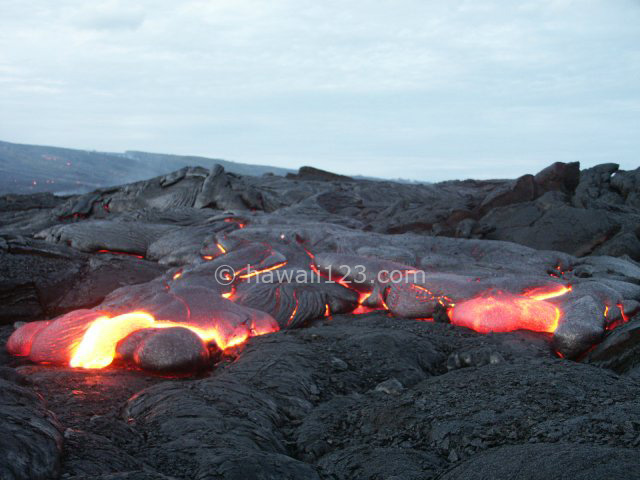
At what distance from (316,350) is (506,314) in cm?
227

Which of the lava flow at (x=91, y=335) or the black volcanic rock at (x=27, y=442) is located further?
the lava flow at (x=91, y=335)

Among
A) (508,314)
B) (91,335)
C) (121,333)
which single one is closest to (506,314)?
(508,314)

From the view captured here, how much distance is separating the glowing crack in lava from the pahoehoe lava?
2cm

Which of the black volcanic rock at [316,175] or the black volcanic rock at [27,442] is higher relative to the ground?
the black volcanic rock at [316,175]

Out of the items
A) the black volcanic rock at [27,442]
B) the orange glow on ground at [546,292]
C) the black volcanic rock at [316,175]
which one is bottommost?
the black volcanic rock at [27,442]

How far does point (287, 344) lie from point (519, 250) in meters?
4.67

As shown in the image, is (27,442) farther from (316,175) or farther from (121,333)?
(316,175)

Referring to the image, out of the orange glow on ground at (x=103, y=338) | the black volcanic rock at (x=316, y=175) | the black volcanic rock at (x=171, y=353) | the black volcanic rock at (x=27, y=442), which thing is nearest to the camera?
the black volcanic rock at (x=27, y=442)

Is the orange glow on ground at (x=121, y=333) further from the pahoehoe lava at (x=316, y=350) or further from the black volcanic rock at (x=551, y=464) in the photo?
the black volcanic rock at (x=551, y=464)

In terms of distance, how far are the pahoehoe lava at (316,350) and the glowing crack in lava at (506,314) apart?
24 millimetres

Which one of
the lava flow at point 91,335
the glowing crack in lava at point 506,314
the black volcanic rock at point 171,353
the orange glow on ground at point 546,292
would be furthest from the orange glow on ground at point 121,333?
the orange glow on ground at point 546,292

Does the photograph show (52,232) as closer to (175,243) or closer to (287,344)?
(175,243)

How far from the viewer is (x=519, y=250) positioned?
8.40m

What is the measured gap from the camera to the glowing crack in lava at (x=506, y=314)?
5.91 metres
